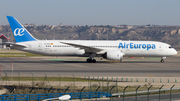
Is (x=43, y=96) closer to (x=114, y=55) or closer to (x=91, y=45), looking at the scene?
(x=114, y=55)

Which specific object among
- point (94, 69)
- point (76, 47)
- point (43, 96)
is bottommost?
point (43, 96)

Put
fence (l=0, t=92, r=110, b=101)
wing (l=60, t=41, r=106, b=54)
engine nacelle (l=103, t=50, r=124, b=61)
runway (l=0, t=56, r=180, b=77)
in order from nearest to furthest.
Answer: fence (l=0, t=92, r=110, b=101), runway (l=0, t=56, r=180, b=77), engine nacelle (l=103, t=50, r=124, b=61), wing (l=60, t=41, r=106, b=54)

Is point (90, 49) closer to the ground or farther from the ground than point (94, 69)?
farther from the ground

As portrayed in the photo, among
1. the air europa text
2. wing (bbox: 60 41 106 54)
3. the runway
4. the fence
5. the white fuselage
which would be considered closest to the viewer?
the fence

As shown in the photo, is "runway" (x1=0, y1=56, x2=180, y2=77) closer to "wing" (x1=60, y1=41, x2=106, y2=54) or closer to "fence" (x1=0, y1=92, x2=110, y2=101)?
"wing" (x1=60, y1=41, x2=106, y2=54)

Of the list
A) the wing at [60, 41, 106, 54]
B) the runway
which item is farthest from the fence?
the wing at [60, 41, 106, 54]

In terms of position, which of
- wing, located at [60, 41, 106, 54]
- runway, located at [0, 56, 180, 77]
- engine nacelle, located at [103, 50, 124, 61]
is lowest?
runway, located at [0, 56, 180, 77]

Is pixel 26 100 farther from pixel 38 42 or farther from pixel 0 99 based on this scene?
pixel 38 42

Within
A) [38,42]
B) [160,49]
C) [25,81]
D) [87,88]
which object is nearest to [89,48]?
[38,42]

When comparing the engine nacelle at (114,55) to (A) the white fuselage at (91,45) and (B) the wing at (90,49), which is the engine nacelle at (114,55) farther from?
(A) the white fuselage at (91,45)

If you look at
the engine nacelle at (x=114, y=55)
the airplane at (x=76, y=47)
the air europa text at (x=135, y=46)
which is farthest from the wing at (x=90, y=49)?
the air europa text at (x=135, y=46)

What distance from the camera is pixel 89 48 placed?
158 ft

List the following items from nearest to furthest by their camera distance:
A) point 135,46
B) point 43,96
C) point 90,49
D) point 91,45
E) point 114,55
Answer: point 43,96 → point 114,55 → point 90,49 → point 135,46 → point 91,45

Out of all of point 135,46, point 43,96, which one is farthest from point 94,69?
point 43,96
